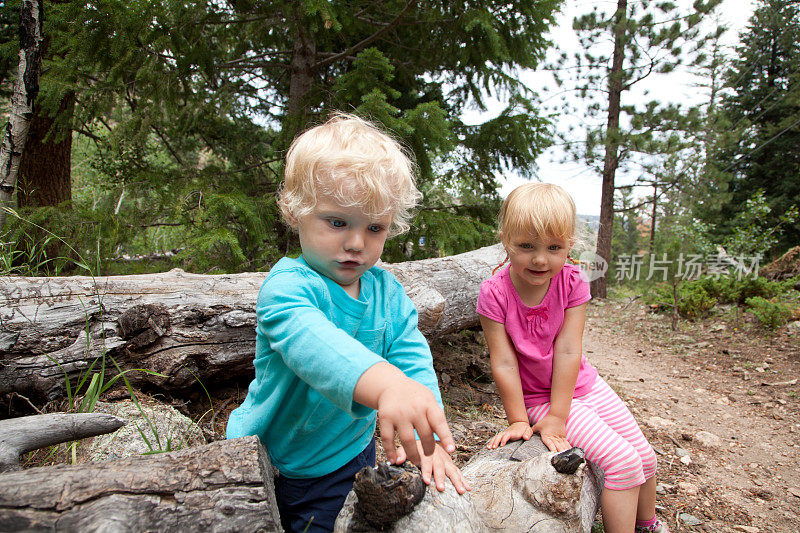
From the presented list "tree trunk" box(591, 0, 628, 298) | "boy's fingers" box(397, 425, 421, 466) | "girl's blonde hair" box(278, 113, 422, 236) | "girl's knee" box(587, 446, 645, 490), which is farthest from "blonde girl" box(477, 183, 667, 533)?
"tree trunk" box(591, 0, 628, 298)

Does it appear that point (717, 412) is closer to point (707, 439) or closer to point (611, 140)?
point (707, 439)

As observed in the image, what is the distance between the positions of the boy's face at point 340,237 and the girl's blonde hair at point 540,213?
83 cm

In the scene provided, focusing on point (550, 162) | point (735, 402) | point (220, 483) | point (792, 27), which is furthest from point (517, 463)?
point (792, 27)

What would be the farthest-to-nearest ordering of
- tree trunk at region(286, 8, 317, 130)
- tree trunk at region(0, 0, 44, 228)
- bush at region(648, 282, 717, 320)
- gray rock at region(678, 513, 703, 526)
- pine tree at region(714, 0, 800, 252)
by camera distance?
pine tree at region(714, 0, 800, 252), bush at region(648, 282, 717, 320), tree trunk at region(286, 8, 317, 130), tree trunk at region(0, 0, 44, 228), gray rock at region(678, 513, 703, 526)

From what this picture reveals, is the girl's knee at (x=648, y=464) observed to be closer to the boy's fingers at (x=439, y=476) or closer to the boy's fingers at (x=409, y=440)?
the boy's fingers at (x=439, y=476)

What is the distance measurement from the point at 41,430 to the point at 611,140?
1180cm

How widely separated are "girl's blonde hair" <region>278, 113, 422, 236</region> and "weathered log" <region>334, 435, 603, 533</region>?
2.56 feet

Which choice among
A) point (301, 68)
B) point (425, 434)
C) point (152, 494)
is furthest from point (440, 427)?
point (301, 68)

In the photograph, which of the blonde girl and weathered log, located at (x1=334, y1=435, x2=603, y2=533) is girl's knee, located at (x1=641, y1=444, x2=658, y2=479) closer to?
the blonde girl

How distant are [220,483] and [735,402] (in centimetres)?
509

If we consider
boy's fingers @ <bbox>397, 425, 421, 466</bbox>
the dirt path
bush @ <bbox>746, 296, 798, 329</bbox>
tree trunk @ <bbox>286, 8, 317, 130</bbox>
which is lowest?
the dirt path

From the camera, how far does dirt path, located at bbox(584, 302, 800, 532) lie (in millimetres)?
2590

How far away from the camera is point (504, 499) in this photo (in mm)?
1530

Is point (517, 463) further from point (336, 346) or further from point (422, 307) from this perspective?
point (422, 307)
